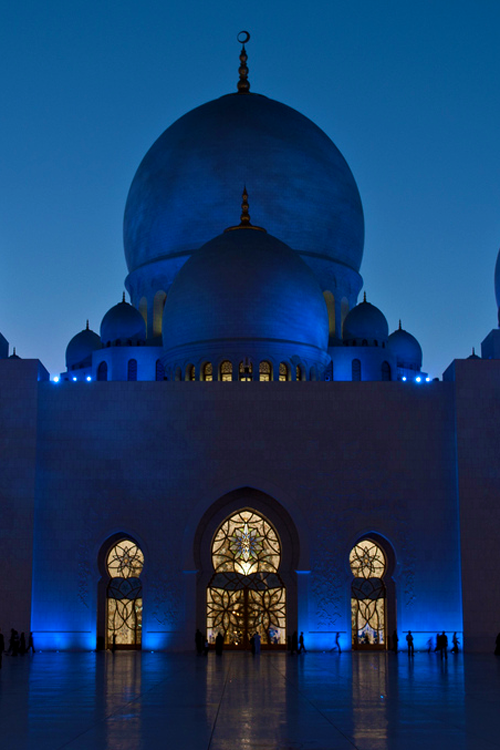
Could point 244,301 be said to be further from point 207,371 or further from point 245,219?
point 245,219

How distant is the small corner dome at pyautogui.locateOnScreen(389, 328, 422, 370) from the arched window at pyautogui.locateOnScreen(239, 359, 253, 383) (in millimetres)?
6682

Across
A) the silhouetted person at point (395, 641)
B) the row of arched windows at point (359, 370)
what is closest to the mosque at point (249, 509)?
the silhouetted person at point (395, 641)

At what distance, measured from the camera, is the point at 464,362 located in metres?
20.0

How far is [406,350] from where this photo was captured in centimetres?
2766

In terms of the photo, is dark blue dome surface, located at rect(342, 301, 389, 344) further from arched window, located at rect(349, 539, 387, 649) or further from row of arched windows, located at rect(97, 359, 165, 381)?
arched window, located at rect(349, 539, 387, 649)

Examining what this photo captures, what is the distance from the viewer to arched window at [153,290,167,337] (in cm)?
2647

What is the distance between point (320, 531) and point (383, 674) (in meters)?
6.09

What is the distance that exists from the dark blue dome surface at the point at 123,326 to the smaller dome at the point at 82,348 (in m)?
1.80

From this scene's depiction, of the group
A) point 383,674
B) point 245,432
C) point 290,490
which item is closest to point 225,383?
point 245,432

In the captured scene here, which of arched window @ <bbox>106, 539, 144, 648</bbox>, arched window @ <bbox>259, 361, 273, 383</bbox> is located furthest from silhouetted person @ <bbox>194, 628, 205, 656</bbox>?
arched window @ <bbox>259, 361, 273, 383</bbox>

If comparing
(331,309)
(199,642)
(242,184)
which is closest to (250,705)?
(199,642)

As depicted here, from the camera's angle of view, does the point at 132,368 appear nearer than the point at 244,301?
No

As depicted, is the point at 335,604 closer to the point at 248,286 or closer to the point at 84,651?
the point at 84,651

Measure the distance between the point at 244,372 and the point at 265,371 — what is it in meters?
0.48
